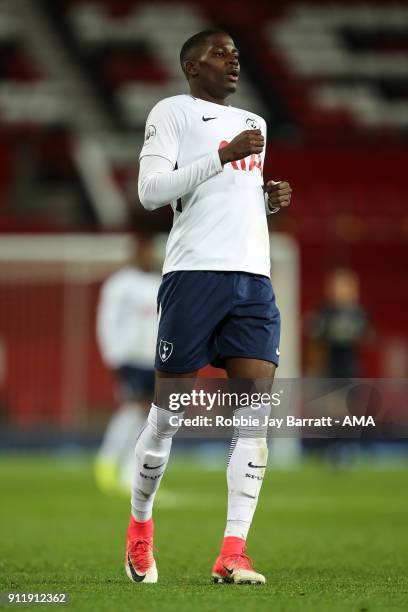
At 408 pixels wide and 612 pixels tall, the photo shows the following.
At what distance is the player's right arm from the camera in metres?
4.31

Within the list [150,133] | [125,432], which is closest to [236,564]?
[150,133]

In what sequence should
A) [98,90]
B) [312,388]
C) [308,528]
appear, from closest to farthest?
[312,388], [308,528], [98,90]

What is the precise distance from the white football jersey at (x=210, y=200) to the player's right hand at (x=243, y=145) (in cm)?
17

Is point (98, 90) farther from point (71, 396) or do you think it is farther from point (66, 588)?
point (66, 588)

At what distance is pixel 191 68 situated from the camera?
180 inches

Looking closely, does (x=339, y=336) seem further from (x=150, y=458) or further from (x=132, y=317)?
(x=150, y=458)

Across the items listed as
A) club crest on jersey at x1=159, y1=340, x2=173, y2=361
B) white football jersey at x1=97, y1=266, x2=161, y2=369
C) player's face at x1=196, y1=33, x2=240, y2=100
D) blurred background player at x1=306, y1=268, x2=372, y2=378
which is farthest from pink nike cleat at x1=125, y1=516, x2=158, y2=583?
blurred background player at x1=306, y1=268, x2=372, y2=378

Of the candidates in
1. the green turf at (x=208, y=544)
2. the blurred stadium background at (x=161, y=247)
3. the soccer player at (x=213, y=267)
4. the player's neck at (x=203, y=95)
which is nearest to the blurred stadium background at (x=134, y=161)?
the blurred stadium background at (x=161, y=247)

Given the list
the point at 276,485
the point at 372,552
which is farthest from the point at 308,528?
the point at 276,485

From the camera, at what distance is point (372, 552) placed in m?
5.89

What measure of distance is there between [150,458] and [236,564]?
48cm

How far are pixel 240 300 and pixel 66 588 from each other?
112 centimetres

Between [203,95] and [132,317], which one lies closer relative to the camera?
[203,95]

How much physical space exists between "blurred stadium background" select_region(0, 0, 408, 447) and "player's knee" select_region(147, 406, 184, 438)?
10.3 m
